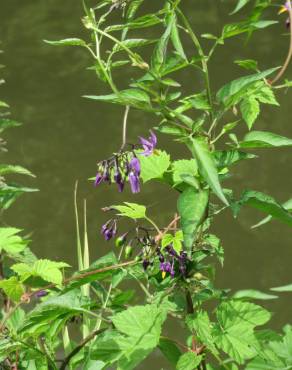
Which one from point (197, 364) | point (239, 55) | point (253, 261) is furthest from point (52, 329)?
point (239, 55)

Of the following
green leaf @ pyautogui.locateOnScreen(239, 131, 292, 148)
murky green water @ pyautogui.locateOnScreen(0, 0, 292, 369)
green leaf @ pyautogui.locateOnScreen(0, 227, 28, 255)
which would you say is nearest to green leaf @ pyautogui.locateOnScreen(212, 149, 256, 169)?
green leaf @ pyautogui.locateOnScreen(239, 131, 292, 148)

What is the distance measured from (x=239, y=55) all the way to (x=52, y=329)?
2.89 m

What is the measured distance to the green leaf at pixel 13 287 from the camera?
122cm

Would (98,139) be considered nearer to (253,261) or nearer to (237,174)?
(237,174)

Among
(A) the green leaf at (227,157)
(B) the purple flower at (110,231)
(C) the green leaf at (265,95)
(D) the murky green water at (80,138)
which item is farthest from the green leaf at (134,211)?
(D) the murky green water at (80,138)

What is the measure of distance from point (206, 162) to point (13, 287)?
379 millimetres

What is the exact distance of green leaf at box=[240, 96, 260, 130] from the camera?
125cm

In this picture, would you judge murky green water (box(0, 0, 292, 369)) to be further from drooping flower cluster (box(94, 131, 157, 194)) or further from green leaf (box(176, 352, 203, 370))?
drooping flower cluster (box(94, 131, 157, 194))

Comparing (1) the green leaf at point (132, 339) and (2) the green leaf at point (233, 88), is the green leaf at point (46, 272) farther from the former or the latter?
(2) the green leaf at point (233, 88)

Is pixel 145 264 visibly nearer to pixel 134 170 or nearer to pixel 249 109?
pixel 134 170

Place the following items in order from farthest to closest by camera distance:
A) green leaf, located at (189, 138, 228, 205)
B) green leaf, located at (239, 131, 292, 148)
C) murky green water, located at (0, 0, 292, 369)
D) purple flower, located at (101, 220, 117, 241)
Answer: murky green water, located at (0, 0, 292, 369), purple flower, located at (101, 220, 117, 241), green leaf, located at (239, 131, 292, 148), green leaf, located at (189, 138, 228, 205)

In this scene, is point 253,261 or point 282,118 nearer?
point 253,261

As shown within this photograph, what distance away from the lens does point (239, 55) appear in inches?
156

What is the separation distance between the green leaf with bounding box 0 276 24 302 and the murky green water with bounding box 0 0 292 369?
1574mm
